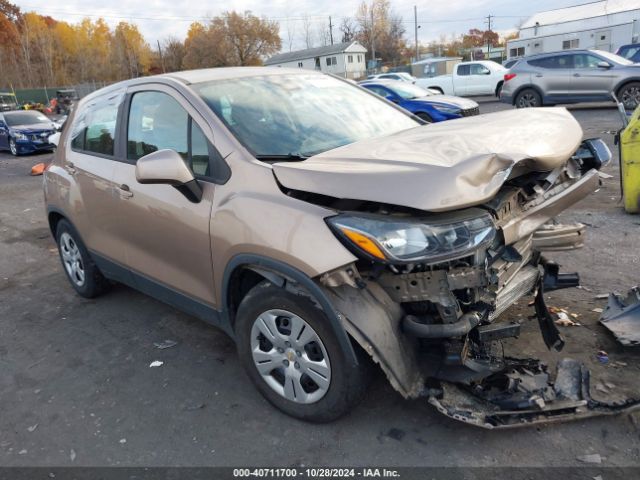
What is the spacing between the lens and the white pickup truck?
22.3 metres

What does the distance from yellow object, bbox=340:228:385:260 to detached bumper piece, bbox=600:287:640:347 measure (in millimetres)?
1845

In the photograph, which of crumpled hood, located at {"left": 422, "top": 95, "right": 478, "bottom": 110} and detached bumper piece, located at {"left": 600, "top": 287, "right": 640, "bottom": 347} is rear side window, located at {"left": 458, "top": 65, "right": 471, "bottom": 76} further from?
detached bumper piece, located at {"left": 600, "top": 287, "right": 640, "bottom": 347}

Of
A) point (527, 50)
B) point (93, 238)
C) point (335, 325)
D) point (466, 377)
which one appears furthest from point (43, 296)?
point (527, 50)

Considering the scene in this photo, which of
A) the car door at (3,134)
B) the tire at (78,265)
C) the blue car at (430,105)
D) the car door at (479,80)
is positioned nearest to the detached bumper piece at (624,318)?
the tire at (78,265)

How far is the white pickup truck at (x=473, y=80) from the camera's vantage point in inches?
877

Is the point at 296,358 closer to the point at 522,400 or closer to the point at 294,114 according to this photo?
the point at 522,400

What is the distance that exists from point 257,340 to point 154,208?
3.72 ft

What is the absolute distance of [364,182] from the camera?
93.4 inches

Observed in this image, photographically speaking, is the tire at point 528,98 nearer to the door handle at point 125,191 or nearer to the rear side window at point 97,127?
the rear side window at point 97,127

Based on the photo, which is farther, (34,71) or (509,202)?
(34,71)

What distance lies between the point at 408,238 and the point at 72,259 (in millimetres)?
3634

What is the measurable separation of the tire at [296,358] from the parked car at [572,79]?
49.2 feet

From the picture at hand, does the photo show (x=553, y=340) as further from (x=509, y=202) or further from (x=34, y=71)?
(x=34, y=71)

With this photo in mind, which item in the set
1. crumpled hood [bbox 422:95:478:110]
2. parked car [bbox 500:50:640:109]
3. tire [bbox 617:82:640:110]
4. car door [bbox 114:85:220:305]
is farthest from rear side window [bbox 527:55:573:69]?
car door [bbox 114:85:220:305]
